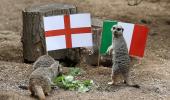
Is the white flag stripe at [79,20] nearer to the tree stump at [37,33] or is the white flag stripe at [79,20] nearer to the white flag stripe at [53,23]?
the white flag stripe at [53,23]

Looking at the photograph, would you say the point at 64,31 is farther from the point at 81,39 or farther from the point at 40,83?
the point at 40,83

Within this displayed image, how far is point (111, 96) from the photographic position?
6.52 m

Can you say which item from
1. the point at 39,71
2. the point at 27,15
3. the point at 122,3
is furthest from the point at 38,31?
the point at 122,3

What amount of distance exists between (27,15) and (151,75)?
87.1 inches

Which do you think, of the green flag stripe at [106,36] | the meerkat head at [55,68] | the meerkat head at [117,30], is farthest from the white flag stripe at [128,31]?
the meerkat head at [55,68]

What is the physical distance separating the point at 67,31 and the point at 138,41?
1.05m

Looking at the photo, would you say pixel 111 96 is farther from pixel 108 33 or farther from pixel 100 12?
pixel 100 12

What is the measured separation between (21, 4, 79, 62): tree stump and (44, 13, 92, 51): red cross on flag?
2.39 ft

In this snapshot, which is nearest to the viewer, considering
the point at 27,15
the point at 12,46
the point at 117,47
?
the point at 117,47

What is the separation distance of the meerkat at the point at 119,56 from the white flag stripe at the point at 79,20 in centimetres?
70

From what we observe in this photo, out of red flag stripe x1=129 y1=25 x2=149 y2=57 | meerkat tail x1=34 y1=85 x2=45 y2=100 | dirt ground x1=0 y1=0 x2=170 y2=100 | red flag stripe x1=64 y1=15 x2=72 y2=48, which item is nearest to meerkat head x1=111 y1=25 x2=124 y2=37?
red flag stripe x1=129 y1=25 x2=149 y2=57

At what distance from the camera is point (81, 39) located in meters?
7.66

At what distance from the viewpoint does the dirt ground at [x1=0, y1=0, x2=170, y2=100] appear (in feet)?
21.7

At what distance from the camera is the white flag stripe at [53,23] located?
7430mm
